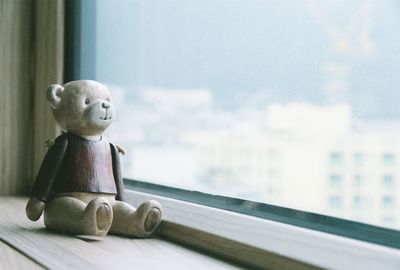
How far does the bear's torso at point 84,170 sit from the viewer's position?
1010mm

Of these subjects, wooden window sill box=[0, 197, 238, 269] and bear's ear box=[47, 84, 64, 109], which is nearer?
wooden window sill box=[0, 197, 238, 269]

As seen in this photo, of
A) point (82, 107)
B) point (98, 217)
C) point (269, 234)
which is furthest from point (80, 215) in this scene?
point (269, 234)

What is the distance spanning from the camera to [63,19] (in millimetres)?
1542

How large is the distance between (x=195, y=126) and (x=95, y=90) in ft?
0.72

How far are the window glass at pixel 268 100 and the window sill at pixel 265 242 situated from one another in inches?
2.1

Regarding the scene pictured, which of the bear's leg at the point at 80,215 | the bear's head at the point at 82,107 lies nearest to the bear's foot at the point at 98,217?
the bear's leg at the point at 80,215

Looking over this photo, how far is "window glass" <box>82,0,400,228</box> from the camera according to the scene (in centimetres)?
82

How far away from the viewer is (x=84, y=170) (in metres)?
1.02

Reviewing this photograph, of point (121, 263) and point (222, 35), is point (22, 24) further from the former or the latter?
point (121, 263)

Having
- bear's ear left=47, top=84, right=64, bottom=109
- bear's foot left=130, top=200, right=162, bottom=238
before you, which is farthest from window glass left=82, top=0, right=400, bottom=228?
bear's ear left=47, top=84, right=64, bottom=109

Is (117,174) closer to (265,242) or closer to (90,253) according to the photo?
(90,253)

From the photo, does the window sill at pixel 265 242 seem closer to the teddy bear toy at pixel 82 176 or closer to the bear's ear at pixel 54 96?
the teddy bear toy at pixel 82 176

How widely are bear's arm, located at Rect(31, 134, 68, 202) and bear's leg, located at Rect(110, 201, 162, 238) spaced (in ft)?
0.32

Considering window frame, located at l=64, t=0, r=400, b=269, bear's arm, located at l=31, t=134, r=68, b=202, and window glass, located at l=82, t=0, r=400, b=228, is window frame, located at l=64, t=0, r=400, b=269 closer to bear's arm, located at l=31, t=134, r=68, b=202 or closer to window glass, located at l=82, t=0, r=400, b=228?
window glass, located at l=82, t=0, r=400, b=228
